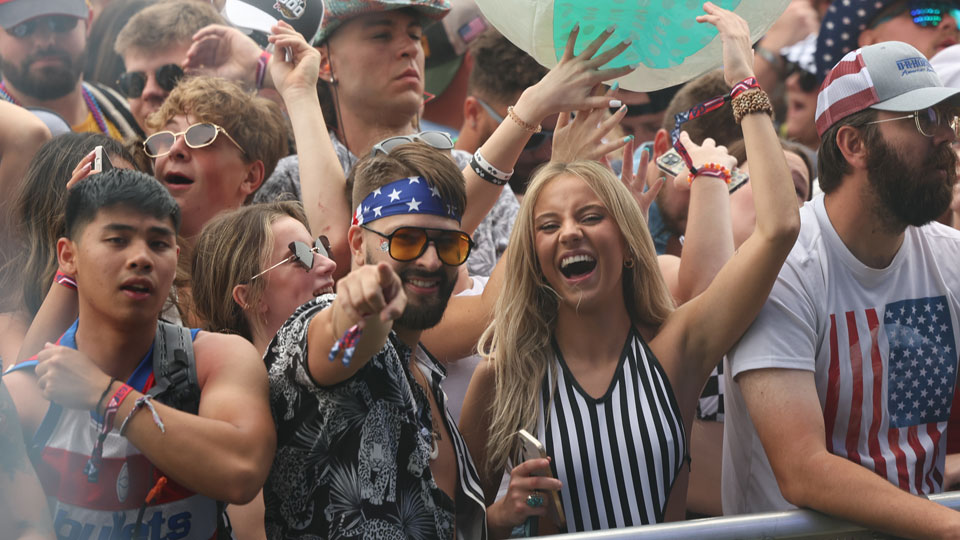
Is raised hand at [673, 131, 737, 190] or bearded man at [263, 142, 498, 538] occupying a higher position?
raised hand at [673, 131, 737, 190]

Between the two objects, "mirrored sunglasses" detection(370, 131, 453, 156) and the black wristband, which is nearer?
"mirrored sunglasses" detection(370, 131, 453, 156)

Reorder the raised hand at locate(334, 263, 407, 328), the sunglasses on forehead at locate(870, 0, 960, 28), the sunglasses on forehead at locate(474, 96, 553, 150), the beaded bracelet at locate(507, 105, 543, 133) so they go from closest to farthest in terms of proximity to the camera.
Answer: the raised hand at locate(334, 263, 407, 328), the beaded bracelet at locate(507, 105, 543, 133), the sunglasses on forehead at locate(474, 96, 553, 150), the sunglasses on forehead at locate(870, 0, 960, 28)

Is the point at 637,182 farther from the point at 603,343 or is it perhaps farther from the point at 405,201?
the point at 405,201

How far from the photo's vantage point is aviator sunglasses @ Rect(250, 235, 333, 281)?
9.39 ft

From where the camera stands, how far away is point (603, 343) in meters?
2.90

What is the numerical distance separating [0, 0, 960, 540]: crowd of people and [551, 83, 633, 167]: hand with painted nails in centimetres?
1

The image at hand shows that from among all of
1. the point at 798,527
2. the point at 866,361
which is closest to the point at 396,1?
the point at 866,361

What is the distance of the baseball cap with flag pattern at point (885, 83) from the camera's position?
9.55 feet

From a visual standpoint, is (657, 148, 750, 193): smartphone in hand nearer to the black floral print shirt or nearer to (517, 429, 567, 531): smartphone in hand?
(517, 429, 567, 531): smartphone in hand

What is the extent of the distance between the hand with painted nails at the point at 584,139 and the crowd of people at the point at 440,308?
0.01 metres

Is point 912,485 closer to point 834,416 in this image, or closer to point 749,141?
point 834,416

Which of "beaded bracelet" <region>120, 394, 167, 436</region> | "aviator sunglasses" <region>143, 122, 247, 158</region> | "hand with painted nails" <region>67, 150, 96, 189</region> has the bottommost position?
"beaded bracelet" <region>120, 394, 167, 436</region>

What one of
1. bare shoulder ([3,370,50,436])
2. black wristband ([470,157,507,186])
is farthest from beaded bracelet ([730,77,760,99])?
bare shoulder ([3,370,50,436])

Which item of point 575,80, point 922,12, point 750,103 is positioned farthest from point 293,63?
point 922,12
